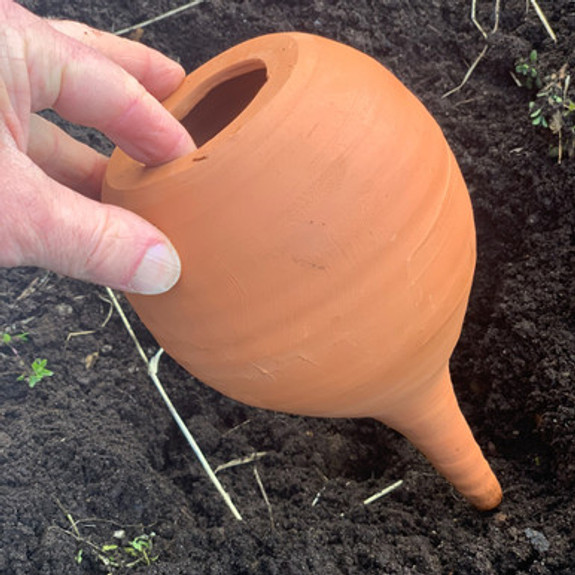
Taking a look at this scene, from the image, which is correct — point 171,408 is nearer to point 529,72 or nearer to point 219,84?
point 219,84

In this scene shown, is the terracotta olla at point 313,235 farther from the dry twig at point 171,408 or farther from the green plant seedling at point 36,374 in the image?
the green plant seedling at point 36,374

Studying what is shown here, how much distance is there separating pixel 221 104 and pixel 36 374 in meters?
0.74

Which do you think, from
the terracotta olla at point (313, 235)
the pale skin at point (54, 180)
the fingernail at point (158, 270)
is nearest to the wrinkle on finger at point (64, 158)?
the pale skin at point (54, 180)

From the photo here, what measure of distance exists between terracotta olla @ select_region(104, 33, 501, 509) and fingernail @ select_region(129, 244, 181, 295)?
18 mm

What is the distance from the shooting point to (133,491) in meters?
1.44

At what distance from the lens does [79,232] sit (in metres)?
1.02

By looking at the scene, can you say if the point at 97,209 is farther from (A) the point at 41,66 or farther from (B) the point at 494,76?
(B) the point at 494,76

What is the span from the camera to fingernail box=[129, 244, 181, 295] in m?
0.99

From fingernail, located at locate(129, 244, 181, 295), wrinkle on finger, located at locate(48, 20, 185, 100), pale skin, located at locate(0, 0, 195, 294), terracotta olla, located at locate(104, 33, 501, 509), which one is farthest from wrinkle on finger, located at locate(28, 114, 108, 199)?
fingernail, located at locate(129, 244, 181, 295)

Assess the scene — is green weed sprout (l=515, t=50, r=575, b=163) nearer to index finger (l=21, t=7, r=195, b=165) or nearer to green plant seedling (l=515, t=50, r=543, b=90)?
green plant seedling (l=515, t=50, r=543, b=90)

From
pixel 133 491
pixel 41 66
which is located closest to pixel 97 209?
pixel 41 66

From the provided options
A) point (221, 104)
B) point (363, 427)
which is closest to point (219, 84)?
point (221, 104)

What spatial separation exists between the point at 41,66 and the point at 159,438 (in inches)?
32.0

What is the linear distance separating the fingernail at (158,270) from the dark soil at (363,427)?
0.55m
